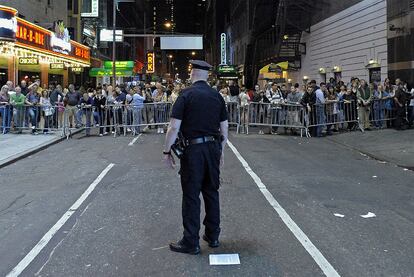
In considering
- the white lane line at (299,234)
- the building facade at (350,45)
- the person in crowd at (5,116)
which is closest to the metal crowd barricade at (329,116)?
the building facade at (350,45)

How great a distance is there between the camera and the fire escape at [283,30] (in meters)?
32.8

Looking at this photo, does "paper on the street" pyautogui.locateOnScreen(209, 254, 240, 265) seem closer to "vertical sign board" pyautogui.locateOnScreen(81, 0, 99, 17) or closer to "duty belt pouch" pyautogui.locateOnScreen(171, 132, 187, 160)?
"duty belt pouch" pyautogui.locateOnScreen(171, 132, 187, 160)

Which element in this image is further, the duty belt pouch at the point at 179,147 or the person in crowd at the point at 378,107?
the person in crowd at the point at 378,107

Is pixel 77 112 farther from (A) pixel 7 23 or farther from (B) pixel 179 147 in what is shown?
(B) pixel 179 147

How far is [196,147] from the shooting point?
5465 mm

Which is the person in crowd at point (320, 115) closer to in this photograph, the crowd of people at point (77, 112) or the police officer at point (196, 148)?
the crowd of people at point (77, 112)

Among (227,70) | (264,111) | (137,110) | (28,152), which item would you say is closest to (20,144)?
(28,152)

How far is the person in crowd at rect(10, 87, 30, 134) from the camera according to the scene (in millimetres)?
18281

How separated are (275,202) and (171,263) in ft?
9.83

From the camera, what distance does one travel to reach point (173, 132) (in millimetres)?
5387

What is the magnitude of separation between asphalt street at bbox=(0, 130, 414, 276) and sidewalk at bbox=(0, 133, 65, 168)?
48 cm

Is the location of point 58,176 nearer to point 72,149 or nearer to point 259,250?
point 72,149

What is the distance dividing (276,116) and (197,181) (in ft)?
44.2

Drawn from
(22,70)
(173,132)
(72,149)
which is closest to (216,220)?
(173,132)
